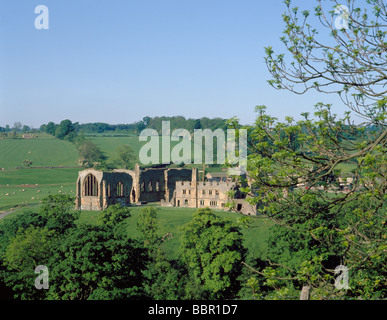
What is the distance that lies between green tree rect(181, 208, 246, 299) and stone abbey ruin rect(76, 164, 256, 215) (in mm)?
25986

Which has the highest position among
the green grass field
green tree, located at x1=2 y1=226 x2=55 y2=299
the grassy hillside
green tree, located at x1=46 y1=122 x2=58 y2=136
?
green tree, located at x1=46 y1=122 x2=58 y2=136

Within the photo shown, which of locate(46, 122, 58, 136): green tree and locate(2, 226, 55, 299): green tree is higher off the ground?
locate(46, 122, 58, 136): green tree

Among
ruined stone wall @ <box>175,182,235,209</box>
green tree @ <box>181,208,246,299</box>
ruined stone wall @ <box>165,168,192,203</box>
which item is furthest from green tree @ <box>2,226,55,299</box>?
ruined stone wall @ <box>165,168,192,203</box>

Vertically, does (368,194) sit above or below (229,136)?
below

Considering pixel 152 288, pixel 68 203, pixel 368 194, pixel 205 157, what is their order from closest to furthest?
pixel 368 194 → pixel 152 288 → pixel 68 203 → pixel 205 157

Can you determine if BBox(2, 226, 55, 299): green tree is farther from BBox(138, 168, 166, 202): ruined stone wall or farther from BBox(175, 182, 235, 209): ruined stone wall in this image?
BBox(138, 168, 166, 202): ruined stone wall

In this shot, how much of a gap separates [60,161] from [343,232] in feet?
417

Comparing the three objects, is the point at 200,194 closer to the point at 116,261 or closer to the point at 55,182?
the point at 55,182

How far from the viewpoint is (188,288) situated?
3912cm

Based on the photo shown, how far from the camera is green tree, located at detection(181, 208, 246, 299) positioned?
4006cm

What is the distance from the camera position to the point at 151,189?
303 ft

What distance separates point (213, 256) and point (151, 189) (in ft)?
167

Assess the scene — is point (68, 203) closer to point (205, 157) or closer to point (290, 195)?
point (290, 195)
